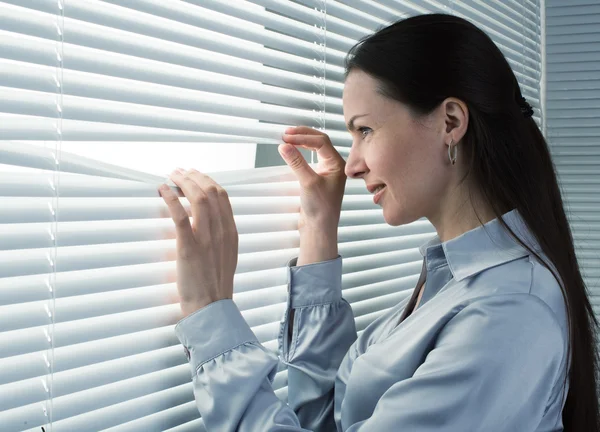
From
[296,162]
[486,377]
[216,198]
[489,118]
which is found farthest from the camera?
[296,162]

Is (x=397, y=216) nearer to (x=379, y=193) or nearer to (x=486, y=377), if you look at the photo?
(x=379, y=193)

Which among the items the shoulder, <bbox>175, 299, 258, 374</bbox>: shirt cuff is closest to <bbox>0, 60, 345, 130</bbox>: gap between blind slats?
<bbox>175, 299, 258, 374</bbox>: shirt cuff

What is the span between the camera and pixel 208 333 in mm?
976

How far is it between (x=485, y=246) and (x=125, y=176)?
0.62m

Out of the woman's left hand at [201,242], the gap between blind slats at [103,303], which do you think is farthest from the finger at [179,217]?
the gap between blind slats at [103,303]

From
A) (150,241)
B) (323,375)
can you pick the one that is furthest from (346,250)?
(150,241)

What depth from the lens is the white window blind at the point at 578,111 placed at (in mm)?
2289

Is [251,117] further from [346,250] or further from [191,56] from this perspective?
[346,250]

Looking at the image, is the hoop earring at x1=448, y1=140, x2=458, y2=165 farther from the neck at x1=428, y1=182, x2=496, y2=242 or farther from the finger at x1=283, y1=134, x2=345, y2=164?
the finger at x1=283, y1=134, x2=345, y2=164

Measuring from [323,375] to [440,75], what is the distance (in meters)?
0.63

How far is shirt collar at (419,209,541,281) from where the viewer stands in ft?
3.51

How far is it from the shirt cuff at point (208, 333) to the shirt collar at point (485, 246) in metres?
0.40

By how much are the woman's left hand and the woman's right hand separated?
0.25 meters

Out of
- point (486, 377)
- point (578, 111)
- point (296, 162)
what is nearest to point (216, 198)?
point (296, 162)
